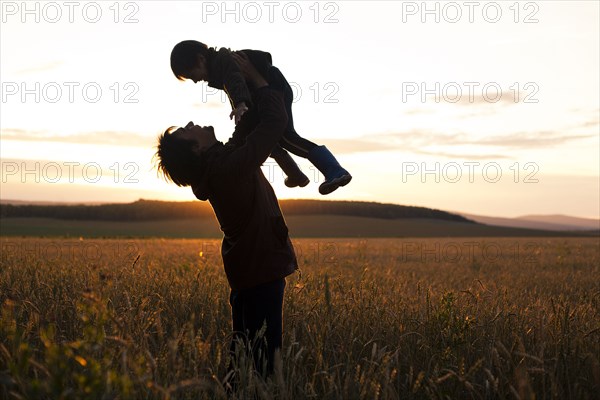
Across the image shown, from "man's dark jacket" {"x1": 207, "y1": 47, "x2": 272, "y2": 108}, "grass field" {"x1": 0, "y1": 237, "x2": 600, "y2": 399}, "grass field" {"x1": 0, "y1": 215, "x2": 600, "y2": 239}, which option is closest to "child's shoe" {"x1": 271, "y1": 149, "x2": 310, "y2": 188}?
"man's dark jacket" {"x1": 207, "y1": 47, "x2": 272, "y2": 108}

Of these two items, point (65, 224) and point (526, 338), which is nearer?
point (526, 338)

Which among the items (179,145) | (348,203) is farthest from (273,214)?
(348,203)

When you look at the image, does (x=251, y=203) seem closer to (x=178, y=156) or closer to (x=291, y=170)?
(x=178, y=156)

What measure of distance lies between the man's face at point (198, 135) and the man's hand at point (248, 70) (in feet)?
1.83

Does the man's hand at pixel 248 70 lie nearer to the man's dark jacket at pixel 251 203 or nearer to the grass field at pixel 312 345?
the man's dark jacket at pixel 251 203

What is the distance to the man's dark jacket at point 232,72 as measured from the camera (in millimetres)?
3699

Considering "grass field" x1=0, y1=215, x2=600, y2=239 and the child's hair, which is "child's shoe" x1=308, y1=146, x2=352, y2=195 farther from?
"grass field" x1=0, y1=215, x2=600, y2=239

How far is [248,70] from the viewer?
4.01 metres

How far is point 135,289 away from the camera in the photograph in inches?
222

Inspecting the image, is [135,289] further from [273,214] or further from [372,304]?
[273,214]

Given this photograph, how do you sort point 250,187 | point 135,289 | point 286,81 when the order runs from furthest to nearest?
point 135,289 → point 286,81 → point 250,187

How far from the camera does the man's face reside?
352 cm

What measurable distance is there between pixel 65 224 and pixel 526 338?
189 ft

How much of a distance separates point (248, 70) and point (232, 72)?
0.18m
